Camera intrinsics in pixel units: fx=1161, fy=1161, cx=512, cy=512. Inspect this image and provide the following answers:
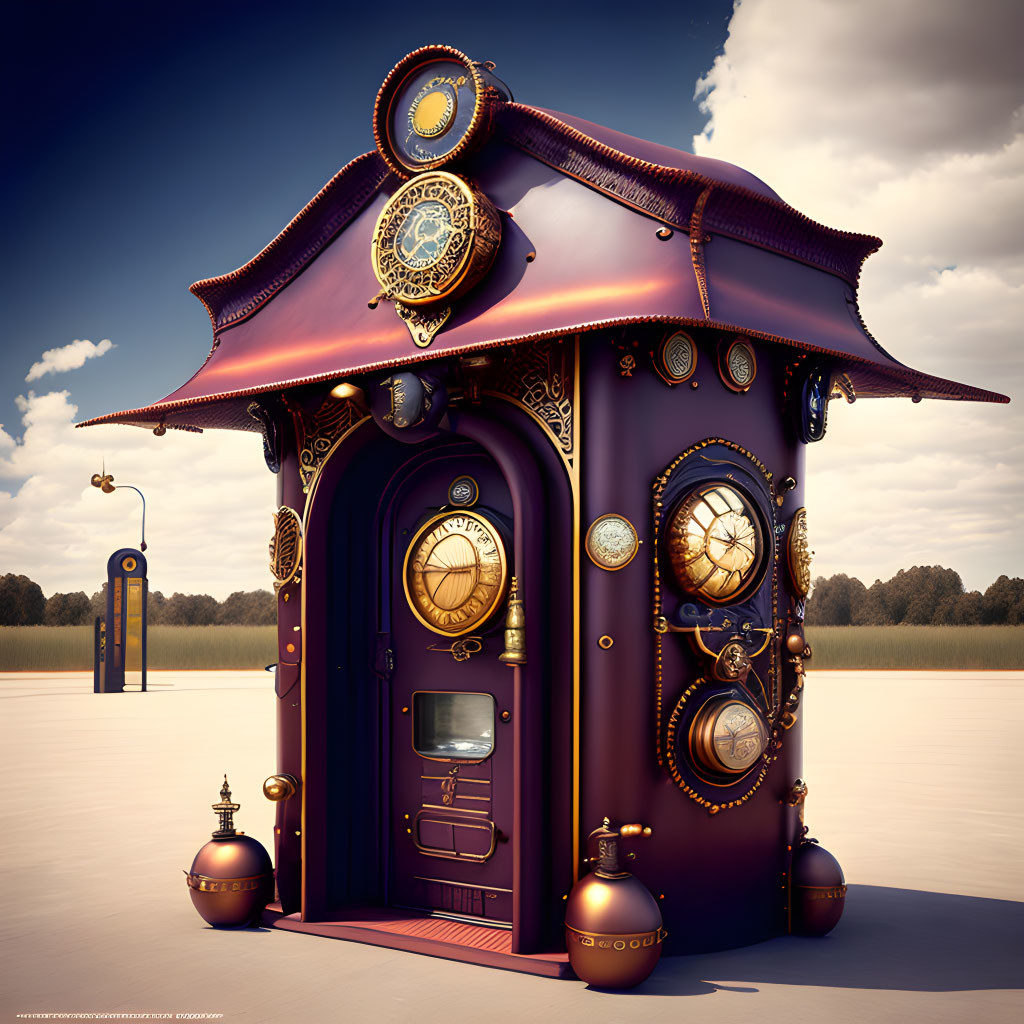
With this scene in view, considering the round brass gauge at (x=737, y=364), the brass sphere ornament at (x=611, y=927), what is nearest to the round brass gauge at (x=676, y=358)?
the round brass gauge at (x=737, y=364)

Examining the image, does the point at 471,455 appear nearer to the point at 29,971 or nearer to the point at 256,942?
the point at 256,942

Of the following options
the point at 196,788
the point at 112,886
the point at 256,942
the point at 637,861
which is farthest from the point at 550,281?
the point at 196,788

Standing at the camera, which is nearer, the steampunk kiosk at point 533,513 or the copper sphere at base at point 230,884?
the steampunk kiosk at point 533,513

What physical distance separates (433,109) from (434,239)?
0.83 m

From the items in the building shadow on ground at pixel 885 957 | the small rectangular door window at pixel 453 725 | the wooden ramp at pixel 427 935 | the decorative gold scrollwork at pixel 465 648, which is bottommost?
the building shadow on ground at pixel 885 957

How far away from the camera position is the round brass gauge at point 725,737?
615 cm

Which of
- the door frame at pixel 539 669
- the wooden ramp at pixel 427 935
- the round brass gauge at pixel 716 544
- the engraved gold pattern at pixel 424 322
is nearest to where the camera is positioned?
the wooden ramp at pixel 427 935

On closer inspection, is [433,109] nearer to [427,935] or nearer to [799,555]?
[799,555]

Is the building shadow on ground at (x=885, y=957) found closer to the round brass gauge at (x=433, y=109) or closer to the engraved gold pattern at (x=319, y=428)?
the engraved gold pattern at (x=319, y=428)

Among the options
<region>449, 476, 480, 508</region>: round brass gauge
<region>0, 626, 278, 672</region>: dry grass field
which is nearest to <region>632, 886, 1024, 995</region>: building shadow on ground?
<region>449, 476, 480, 508</region>: round brass gauge

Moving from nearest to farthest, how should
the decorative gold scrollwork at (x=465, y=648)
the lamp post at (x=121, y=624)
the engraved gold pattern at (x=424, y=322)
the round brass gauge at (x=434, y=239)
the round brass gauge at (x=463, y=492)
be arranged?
the round brass gauge at (x=434, y=239)
the engraved gold pattern at (x=424, y=322)
the decorative gold scrollwork at (x=465, y=648)
the round brass gauge at (x=463, y=492)
the lamp post at (x=121, y=624)

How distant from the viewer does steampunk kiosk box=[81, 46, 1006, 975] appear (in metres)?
6.14

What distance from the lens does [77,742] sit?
1595cm

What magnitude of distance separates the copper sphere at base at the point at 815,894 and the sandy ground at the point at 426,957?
0.11 m
